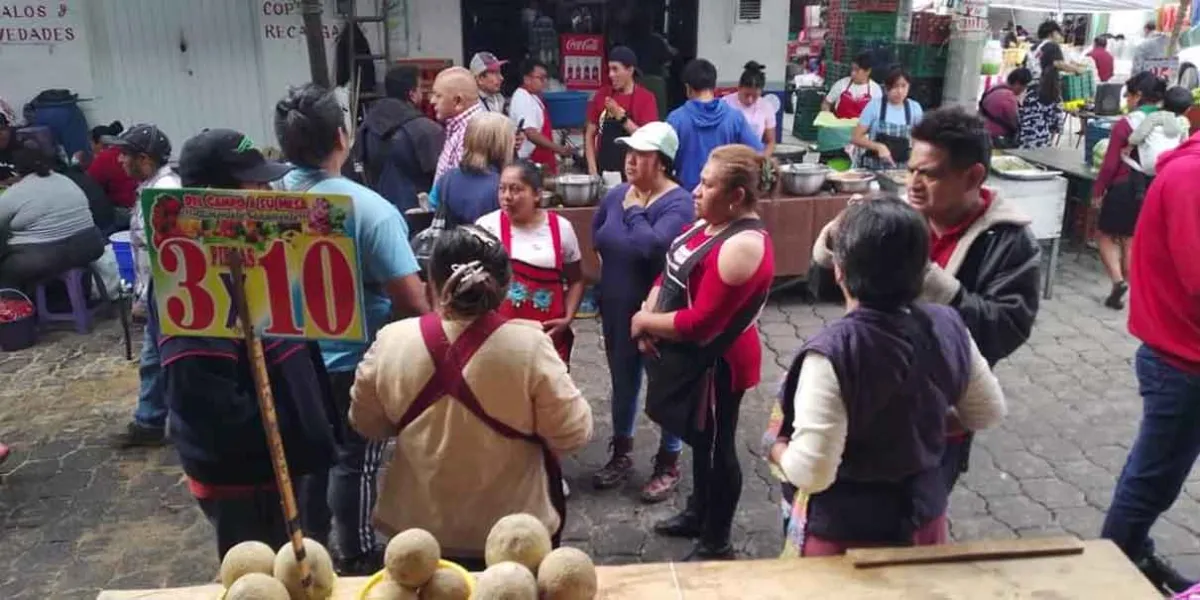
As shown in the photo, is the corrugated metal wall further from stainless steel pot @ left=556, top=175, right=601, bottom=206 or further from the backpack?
the backpack

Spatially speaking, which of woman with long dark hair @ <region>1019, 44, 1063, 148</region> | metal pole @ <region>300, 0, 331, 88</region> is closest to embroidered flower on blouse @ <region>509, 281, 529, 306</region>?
metal pole @ <region>300, 0, 331, 88</region>

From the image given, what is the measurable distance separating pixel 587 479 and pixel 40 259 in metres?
4.35

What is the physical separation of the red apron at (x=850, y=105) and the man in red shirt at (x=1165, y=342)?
221 inches

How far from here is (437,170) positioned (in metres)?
5.38

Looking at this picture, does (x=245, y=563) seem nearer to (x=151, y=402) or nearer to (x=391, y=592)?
(x=391, y=592)

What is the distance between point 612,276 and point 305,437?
5.38 ft

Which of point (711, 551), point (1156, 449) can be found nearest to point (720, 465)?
point (711, 551)

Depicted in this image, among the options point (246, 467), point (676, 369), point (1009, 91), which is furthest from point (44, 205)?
point (1009, 91)

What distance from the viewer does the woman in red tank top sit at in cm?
324

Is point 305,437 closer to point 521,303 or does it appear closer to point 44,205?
point 521,303

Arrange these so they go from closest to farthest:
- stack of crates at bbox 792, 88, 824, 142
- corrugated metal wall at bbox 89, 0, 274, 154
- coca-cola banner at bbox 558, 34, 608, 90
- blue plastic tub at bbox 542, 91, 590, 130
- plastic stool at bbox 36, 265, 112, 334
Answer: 1. plastic stool at bbox 36, 265, 112, 334
2. corrugated metal wall at bbox 89, 0, 274, 154
3. blue plastic tub at bbox 542, 91, 590, 130
4. coca-cola banner at bbox 558, 34, 608, 90
5. stack of crates at bbox 792, 88, 824, 142

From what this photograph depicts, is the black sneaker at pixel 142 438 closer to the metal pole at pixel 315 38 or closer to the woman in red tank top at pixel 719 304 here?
the woman in red tank top at pixel 719 304

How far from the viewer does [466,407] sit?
8.07 feet

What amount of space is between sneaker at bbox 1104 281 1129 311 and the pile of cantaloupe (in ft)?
21.0
